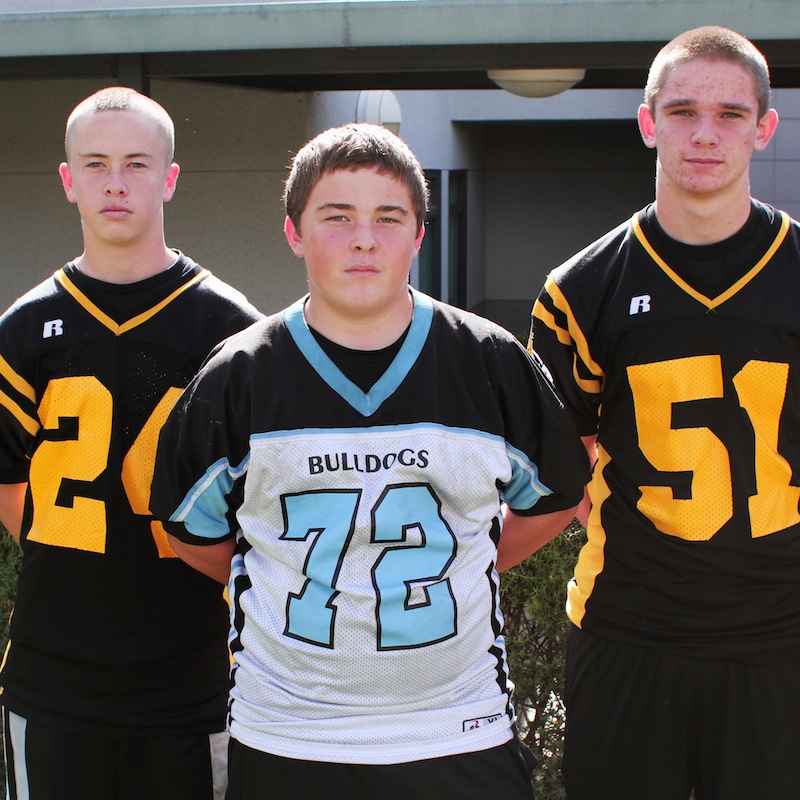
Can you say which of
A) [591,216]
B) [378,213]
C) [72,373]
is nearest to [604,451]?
[378,213]

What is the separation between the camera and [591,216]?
1783 centimetres

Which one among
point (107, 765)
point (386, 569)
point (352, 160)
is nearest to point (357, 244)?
point (352, 160)

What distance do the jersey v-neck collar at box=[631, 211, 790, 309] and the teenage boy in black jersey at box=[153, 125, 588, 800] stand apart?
1.69 ft

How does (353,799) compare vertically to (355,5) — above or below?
below

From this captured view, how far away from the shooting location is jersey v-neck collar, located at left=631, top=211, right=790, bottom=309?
94.8 inches

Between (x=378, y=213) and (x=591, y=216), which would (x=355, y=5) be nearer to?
(x=378, y=213)

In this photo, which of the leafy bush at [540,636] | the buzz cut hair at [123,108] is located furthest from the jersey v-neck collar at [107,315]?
the leafy bush at [540,636]

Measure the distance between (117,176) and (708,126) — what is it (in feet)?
4.44

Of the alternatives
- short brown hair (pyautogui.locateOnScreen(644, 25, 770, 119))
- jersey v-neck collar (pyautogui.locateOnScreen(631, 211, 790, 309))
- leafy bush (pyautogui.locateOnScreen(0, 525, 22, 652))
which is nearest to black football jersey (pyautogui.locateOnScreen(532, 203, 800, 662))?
jersey v-neck collar (pyautogui.locateOnScreen(631, 211, 790, 309))

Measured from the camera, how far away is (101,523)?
239 cm

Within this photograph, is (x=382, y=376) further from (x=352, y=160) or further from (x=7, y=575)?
(x=7, y=575)

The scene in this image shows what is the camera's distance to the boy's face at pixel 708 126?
2346 millimetres

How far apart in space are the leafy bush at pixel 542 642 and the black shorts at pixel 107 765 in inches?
46.5

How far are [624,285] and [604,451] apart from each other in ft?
1.34
